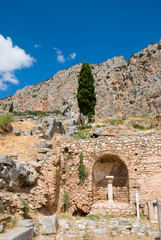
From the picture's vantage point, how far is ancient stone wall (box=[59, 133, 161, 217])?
11836 mm

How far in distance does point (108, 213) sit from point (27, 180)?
201 inches

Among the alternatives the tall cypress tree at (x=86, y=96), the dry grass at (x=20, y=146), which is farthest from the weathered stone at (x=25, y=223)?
the tall cypress tree at (x=86, y=96)

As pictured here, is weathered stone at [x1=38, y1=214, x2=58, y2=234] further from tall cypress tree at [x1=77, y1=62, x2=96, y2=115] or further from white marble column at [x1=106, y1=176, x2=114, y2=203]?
tall cypress tree at [x1=77, y1=62, x2=96, y2=115]

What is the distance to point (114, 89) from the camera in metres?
64.8

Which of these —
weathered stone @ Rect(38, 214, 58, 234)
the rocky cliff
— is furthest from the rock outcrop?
the rocky cliff

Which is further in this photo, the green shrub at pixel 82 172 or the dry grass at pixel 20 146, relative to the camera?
the green shrub at pixel 82 172

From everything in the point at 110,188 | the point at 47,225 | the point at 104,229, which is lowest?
the point at 104,229

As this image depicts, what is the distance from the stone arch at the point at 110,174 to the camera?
1278 cm

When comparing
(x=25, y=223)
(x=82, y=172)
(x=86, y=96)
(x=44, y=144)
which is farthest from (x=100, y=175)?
(x=86, y=96)

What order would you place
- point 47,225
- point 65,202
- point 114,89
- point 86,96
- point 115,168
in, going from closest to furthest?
point 47,225 → point 65,202 → point 115,168 → point 86,96 → point 114,89

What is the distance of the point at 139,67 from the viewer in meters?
63.0

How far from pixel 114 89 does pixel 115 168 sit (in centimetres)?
5364

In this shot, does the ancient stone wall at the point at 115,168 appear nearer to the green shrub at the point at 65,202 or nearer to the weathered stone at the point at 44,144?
the green shrub at the point at 65,202

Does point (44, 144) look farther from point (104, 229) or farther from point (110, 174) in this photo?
point (104, 229)
